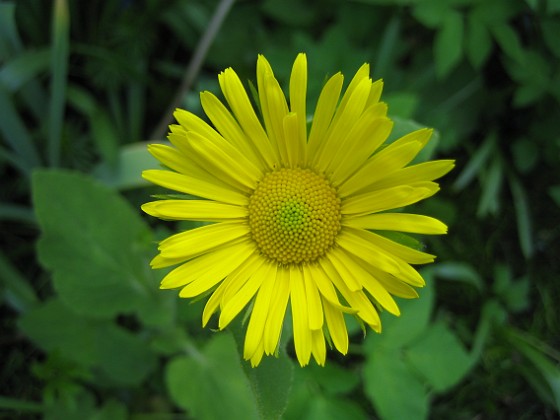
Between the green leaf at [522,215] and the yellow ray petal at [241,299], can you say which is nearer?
the yellow ray petal at [241,299]

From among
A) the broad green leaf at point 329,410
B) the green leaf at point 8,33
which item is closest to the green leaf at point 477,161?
the broad green leaf at point 329,410

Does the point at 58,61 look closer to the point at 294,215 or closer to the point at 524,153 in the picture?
the point at 294,215

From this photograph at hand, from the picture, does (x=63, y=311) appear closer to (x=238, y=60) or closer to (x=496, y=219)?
(x=238, y=60)

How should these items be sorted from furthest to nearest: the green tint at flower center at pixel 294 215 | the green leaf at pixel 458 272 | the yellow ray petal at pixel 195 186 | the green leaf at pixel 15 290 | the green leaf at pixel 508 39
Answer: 1. the green leaf at pixel 458 272
2. the green leaf at pixel 15 290
3. the green leaf at pixel 508 39
4. the green tint at flower center at pixel 294 215
5. the yellow ray petal at pixel 195 186

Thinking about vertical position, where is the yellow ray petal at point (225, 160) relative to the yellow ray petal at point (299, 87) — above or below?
below

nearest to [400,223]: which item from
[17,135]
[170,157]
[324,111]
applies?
[324,111]

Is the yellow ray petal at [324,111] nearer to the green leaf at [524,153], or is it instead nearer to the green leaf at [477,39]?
the green leaf at [477,39]

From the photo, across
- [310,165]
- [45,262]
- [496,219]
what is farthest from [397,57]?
[45,262]
